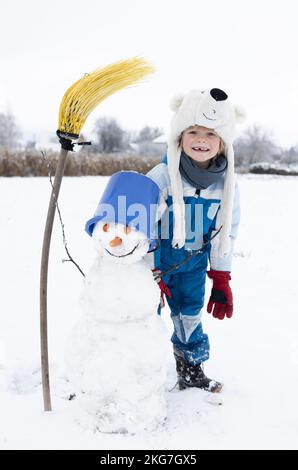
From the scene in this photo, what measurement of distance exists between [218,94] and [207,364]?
Answer: 1493 millimetres

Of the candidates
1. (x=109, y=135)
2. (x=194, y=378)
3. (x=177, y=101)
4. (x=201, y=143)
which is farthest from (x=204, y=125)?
(x=109, y=135)

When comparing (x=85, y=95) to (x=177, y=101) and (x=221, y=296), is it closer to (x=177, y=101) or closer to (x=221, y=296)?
(x=177, y=101)

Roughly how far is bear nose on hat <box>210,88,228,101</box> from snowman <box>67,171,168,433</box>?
0.47 metres

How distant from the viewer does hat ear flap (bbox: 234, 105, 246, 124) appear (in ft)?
6.07

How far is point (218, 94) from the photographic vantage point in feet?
5.75

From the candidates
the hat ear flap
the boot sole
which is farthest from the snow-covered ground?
the hat ear flap

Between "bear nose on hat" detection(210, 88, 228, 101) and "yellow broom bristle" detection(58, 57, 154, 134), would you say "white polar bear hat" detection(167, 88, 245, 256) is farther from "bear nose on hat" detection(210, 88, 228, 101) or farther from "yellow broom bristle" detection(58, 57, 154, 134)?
"yellow broom bristle" detection(58, 57, 154, 134)

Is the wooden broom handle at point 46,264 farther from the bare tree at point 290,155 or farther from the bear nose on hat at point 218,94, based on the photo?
the bare tree at point 290,155

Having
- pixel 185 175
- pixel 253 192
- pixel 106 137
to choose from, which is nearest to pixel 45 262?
pixel 185 175

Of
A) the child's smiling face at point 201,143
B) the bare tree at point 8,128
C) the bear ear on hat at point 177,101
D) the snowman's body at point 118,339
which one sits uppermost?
the bare tree at point 8,128

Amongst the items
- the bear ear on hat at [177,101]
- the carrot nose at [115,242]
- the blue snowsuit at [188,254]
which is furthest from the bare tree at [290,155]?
the carrot nose at [115,242]

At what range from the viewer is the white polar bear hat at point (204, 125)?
1.73 metres
